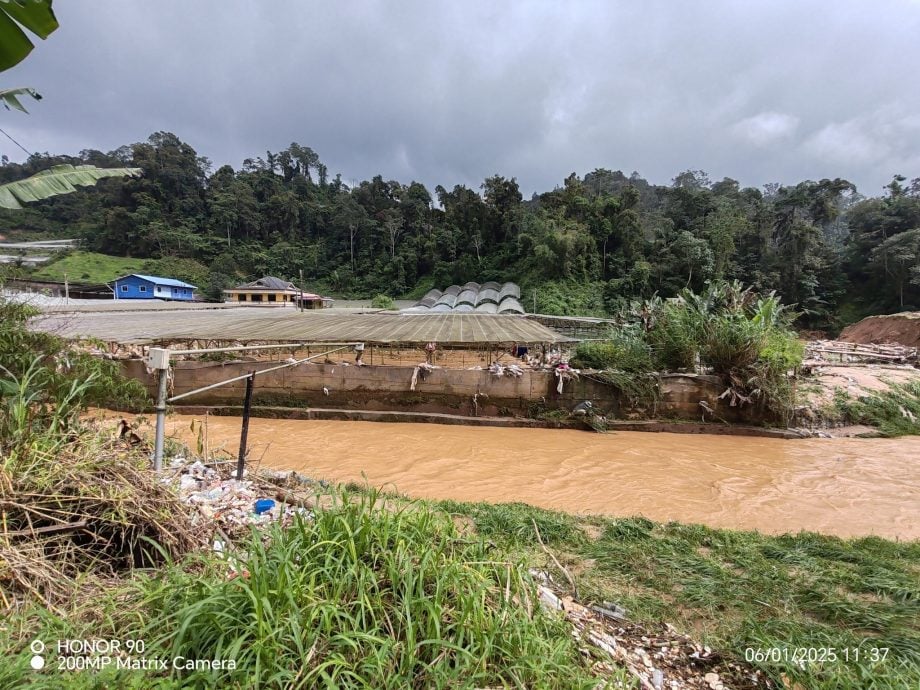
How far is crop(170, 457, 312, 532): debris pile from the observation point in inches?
106

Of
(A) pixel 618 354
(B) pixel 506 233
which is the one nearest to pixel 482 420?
(A) pixel 618 354

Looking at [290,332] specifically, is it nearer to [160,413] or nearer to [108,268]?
[160,413]

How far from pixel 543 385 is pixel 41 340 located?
7.04 metres

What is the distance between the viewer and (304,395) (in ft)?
27.1

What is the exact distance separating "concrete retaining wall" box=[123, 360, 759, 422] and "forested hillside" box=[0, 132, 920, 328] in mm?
9605

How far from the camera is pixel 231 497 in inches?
126

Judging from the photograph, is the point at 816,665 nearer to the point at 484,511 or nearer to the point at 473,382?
the point at 484,511

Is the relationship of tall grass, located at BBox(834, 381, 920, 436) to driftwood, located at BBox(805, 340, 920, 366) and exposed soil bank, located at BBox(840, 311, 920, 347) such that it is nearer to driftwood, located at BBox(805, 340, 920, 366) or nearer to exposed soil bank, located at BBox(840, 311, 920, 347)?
driftwood, located at BBox(805, 340, 920, 366)

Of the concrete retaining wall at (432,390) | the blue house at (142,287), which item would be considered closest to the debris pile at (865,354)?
the concrete retaining wall at (432,390)

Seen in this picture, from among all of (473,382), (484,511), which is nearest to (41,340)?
(484,511)

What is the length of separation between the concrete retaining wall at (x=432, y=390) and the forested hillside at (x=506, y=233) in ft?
31.5

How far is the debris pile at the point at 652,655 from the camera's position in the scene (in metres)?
1.84
